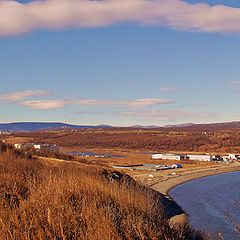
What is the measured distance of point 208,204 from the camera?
37125 millimetres

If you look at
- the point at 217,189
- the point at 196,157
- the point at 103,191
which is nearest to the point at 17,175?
the point at 103,191

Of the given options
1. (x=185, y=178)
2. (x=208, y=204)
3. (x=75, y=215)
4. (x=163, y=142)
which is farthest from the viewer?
(x=163, y=142)

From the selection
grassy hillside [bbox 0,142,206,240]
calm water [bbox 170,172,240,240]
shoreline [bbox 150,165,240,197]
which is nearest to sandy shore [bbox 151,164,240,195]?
shoreline [bbox 150,165,240,197]

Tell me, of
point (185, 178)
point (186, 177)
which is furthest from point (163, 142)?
point (185, 178)

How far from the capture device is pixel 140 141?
503 ft

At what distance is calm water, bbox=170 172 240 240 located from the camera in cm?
2642

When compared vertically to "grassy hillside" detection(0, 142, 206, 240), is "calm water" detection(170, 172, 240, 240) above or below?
below

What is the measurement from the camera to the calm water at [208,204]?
26422mm

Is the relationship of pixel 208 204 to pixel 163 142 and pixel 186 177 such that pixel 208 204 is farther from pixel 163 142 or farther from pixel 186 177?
pixel 163 142

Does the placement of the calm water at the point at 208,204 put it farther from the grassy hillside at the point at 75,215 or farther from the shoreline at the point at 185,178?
the grassy hillside at the point at 75,215

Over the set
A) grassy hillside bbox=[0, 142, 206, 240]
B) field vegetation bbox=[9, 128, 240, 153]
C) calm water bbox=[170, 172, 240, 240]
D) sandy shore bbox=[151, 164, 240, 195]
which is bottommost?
sandy shore bbox=[151, 164, 240, 195]

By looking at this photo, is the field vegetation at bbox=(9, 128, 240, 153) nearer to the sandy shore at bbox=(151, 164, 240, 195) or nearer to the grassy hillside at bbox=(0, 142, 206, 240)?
the sandy shore at bbox=(151, 164, 240, 195)

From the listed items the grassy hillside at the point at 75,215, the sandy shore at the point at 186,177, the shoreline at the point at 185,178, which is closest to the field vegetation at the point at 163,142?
the sandy shore at the point at 186,177

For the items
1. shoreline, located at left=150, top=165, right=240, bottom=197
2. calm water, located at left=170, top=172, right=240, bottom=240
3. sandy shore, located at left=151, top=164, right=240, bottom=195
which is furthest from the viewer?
sandy shore, located at left=151, top=164, right=240, bottom=195
